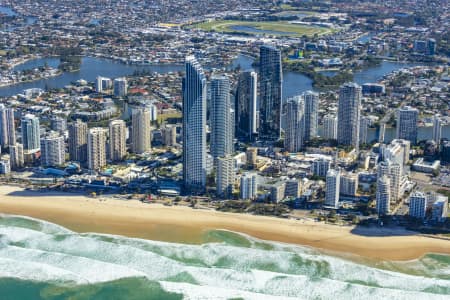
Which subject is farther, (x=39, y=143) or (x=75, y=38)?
(x=75, y=38)

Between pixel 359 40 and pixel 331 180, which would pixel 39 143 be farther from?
pixel 359 40

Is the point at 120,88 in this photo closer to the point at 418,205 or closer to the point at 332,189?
the point at 332,189

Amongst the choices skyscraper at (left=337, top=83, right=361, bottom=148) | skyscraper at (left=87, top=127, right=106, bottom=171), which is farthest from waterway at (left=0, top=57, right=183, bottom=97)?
skyscraper at (left=337, top=83, right=361, bottom=148)

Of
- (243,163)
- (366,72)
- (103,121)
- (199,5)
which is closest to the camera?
(243,163)

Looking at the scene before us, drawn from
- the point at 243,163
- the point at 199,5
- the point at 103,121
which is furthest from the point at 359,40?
the point at 243,163

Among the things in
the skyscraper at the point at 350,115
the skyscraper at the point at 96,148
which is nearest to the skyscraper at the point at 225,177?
the skyscraper at the point at 96,148

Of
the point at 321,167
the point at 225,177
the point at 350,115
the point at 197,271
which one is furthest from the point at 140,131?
the point at 197,271
